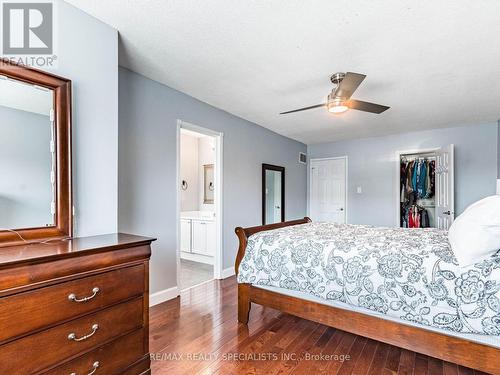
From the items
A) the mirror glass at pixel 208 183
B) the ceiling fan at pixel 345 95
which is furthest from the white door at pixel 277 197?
the ceiling fan at pixel 345 95

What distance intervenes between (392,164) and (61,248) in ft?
17.6

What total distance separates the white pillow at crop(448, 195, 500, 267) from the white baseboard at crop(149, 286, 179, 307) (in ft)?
8.86

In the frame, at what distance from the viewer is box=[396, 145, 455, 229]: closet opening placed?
Answer: 4.40 m

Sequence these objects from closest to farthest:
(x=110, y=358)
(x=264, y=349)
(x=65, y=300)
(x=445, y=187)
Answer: (x=65, y=300) → (x=110, y=358) → (x=264, y=349) → (x=445, y=187)

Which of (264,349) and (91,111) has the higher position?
(91,111)

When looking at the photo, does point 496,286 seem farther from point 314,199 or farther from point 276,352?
point 314,199

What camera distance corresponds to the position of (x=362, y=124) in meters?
4.45

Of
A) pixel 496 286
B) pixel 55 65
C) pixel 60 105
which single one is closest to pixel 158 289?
pixel 60 105

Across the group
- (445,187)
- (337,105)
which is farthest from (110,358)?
(445,187)

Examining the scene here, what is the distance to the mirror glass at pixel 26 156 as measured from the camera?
4.85ft

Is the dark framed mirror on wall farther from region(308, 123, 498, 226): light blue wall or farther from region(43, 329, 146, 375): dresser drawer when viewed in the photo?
region(43, 329, 146, 375): dresser drawer

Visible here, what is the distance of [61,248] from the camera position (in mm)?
1365

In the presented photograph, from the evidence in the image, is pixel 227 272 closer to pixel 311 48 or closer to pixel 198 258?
pixel 198 258

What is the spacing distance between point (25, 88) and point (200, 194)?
13.5 ft
